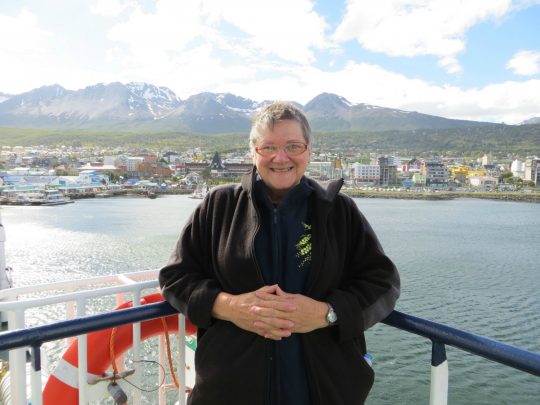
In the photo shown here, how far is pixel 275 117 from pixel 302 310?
1.56 ft

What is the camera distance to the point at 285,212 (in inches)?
43.9

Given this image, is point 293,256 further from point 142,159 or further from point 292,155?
point 142,159

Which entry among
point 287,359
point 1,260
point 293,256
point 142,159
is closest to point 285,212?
point 293,256

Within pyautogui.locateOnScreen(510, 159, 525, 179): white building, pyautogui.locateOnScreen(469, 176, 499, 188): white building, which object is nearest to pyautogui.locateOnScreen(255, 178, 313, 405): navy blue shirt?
pyautogui.locateOnScreen(469, 176, 499, 188): white building

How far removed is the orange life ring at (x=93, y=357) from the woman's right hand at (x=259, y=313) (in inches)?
16.1

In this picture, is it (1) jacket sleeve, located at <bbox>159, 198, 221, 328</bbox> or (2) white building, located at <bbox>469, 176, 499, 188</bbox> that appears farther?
(2) white building, located at <bbox>469, 176, 499, 188</bbox>

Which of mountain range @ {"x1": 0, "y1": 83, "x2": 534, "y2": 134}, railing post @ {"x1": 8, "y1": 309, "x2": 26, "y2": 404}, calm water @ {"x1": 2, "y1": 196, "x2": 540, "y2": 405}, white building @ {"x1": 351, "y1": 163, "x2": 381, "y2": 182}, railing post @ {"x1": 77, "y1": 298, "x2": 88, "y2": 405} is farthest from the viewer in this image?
mountain range @ {"x1": 0, "y1": 83, "x2": 534, "y2": 134}

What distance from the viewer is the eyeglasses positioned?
1.13 m

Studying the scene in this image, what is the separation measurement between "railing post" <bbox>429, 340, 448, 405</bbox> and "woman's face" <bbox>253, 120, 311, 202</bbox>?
0.51 metres

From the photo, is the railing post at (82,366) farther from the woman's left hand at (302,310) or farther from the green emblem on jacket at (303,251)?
the green emblem on jacket at (303,251)

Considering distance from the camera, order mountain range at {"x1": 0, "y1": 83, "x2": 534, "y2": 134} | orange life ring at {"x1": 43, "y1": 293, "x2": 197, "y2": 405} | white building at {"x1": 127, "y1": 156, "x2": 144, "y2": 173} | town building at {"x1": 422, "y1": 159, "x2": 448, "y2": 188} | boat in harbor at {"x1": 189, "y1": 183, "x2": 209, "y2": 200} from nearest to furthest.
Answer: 1. orange life ring at {"x1": 43, "y1": 293, "x2": 197, "y2": 405}
2. boat in harbor at {"x1": 189, "y1": 183, "x2": 209, "y2": 200}
3. town building at {"x1": 422, "y1": 159, "x2": 448, "y2": 188}
4. white building at {"x1": 127, "y1": 156, "x2": 144, "y2": 173}
5. mountain range at {"x1": 0, "y1": 83, "x2": 534, "y2": 134}

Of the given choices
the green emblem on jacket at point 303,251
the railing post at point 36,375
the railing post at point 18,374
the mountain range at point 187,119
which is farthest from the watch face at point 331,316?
the mountain range at point 187,119

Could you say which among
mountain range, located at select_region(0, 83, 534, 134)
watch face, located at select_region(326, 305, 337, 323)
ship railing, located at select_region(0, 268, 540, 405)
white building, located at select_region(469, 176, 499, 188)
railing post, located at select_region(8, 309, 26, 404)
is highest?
mountain range, located at select_region(0, 83, 534, 134)

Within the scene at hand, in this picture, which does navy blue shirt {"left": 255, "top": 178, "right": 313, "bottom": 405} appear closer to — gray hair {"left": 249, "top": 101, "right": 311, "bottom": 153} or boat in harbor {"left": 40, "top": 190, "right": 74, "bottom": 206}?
gray hair {"left": 249, "top": 101, "right": 311, "bottom": 153}
